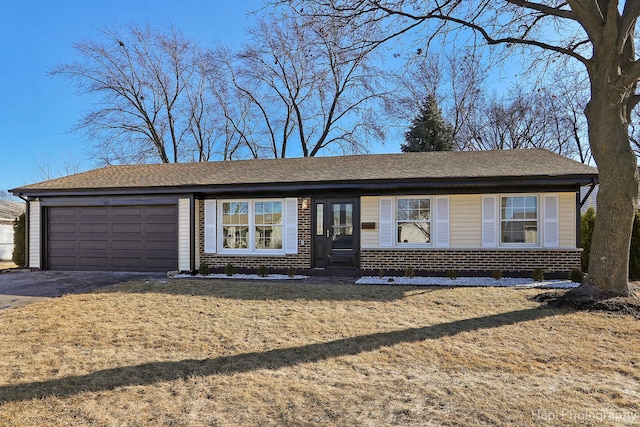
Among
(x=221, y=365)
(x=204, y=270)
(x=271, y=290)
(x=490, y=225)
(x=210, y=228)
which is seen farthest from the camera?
(x=210, y=228)

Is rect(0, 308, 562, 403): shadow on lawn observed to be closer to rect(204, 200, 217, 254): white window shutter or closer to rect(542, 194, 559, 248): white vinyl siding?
rect(542, 194, 559, 248): white vinyl siding

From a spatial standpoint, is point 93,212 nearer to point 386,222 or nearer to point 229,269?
point 229,269

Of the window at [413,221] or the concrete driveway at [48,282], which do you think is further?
the window at [413,221]

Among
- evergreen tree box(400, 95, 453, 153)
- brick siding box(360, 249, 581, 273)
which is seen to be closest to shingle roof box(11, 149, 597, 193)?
brick siding box(360, 249, 581, 273)

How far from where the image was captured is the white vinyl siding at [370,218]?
1041cm

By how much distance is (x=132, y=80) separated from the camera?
24.4m

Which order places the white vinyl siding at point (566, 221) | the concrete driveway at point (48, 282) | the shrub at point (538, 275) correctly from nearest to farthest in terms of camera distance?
the concrete driveway at point (48, 282)
the shrub at point (538, 275)
the white vinyl siding at point (566, 221)

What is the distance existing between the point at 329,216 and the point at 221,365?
23.0 ft

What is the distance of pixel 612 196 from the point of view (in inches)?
270

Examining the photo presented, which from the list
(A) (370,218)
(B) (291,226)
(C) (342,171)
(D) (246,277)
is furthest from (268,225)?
(A) (370,218)

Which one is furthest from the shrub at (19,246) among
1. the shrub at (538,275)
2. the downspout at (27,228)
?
the shrub at (538,275)

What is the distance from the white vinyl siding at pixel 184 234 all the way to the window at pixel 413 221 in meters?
6.00

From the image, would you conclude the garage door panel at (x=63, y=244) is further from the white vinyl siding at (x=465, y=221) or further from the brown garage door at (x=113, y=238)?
the white vinyl siding at (x=465, y=221)

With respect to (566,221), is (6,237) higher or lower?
lower
